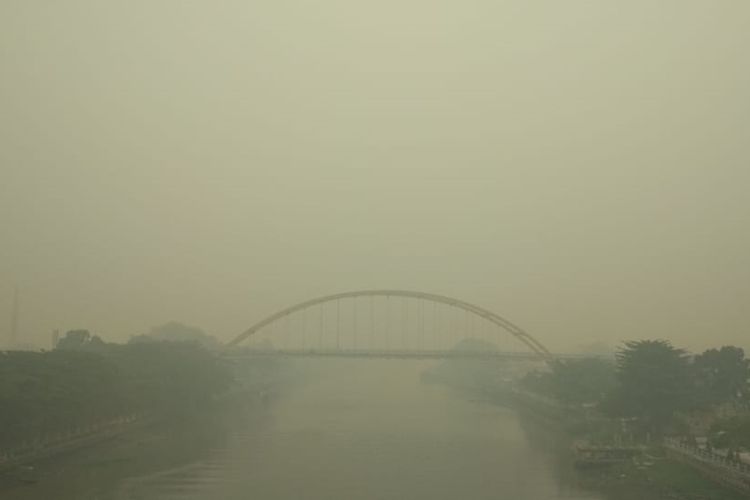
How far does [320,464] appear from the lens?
23.7 metres

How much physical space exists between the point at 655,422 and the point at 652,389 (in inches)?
44.1

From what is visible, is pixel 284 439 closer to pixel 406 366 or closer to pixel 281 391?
pixel 281 391

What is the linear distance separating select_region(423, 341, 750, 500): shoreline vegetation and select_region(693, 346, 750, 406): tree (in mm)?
38

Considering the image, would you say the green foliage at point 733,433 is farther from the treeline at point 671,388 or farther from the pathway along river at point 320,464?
the treeline at point 671,388

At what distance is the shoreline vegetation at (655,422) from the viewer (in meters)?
19.0

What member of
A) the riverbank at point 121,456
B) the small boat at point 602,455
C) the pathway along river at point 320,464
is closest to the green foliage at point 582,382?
the pathway along river at point 320,464

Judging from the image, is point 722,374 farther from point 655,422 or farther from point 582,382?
point 582,382

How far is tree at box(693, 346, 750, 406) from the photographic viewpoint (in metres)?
30.5

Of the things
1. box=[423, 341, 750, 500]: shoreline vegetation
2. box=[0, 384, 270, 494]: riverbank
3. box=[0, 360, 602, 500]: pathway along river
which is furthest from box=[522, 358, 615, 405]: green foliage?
box=[0, 384, 270, 494]: riverbank

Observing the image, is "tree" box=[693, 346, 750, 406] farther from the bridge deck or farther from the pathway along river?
the bridge deck

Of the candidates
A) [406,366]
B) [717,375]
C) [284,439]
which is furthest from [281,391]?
[406,366]

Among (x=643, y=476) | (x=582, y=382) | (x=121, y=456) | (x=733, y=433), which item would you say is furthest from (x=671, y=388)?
(x=121, y=456)

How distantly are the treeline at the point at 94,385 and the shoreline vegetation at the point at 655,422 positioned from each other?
13961 mm

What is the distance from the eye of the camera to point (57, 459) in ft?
71.7
